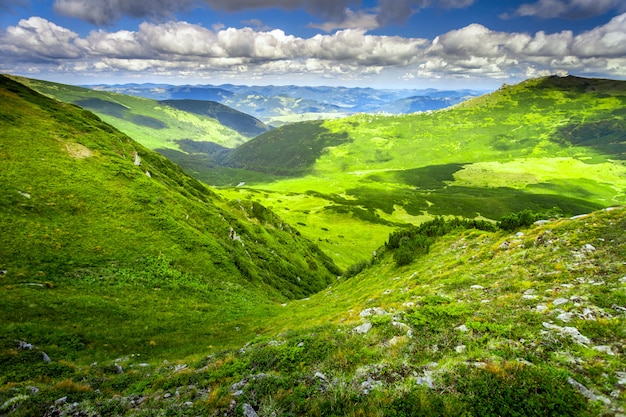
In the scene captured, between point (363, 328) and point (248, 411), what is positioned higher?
point (363, 328)

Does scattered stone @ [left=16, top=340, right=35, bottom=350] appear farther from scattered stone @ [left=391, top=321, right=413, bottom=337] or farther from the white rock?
the white rock

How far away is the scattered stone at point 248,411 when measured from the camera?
9570mm

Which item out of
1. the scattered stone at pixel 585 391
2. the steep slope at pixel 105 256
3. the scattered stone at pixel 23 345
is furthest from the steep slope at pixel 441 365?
the steep slope at pixel 105 256

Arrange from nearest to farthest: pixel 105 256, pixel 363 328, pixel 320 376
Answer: pixel 320 376 < pixel 363 328 < pixel 105 256

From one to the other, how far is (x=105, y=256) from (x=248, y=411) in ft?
89.4

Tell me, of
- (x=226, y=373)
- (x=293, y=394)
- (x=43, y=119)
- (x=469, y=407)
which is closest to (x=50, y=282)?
(x=226, y=373)

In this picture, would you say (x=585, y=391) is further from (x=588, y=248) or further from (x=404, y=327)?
(x=588, y=248)

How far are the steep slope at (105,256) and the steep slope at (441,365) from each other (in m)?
5.04

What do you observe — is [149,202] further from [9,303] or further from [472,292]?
[472,292]

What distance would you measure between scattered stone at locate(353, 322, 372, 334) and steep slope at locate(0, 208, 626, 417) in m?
0.09

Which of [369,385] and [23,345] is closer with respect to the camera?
[369,385]

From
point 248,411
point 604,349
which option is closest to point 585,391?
point 604,349

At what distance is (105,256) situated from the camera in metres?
29.6

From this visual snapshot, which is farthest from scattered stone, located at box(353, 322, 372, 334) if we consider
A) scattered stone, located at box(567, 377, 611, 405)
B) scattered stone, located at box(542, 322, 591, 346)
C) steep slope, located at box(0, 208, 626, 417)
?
scattered stone, located at box(567, 377, 611, 405)
